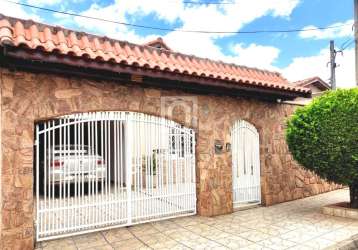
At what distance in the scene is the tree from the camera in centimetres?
701

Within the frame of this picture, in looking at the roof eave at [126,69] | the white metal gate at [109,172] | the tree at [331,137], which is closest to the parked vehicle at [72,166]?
the white metal gate at [109,172]

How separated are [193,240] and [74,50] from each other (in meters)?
4.29

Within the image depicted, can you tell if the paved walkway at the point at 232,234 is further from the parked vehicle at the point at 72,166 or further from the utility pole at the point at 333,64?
the utility pole at the point at 333,64

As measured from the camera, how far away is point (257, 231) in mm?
6371

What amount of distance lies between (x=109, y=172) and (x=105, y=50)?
2740mm

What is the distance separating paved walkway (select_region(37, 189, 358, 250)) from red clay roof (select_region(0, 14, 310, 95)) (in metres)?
3.45

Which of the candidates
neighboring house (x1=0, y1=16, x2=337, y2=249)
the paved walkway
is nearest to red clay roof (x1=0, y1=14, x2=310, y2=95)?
neighboring house (x1=0, y1=16, x2=337, y2=249)

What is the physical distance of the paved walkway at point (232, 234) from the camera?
5.55 m

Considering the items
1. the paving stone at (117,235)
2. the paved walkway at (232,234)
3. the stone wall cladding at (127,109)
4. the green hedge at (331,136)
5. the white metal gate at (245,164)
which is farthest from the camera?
the white metal gate at (245,164)

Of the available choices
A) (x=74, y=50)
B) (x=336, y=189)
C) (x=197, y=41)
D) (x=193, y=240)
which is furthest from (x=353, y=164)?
(x=197, y=41)

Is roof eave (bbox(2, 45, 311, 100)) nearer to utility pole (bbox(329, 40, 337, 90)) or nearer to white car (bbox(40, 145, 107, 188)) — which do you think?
white car (bbox(40, 145, 107, 188))

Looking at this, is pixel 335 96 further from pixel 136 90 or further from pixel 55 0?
pixel 55 0

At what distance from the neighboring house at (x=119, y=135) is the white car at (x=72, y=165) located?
2cm

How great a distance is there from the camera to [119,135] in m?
6.87
